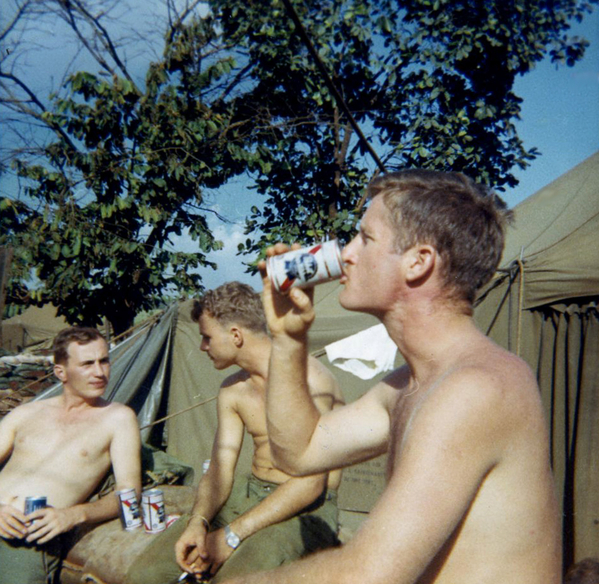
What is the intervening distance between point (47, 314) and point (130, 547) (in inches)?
955

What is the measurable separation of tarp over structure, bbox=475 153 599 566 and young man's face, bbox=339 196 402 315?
263 cm

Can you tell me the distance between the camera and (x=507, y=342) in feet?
13.5

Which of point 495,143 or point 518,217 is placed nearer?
point 518,217

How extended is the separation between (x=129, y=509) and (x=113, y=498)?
0.75ft

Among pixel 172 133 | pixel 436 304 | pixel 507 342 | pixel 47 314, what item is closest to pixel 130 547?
pixel 436 304

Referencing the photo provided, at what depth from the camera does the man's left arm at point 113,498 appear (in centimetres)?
305

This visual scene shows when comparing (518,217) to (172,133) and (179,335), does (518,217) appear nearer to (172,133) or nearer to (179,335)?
(179,335)

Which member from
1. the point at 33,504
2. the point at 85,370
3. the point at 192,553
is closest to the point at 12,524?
the point at 33,504

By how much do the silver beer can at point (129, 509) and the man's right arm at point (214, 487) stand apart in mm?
402

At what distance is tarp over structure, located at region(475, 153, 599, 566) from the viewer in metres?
3.65

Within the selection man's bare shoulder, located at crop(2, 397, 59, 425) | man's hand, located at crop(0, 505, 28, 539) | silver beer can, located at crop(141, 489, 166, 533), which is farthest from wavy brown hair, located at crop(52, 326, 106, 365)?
silver beer can, located at crop(141, 489, 166, 533)

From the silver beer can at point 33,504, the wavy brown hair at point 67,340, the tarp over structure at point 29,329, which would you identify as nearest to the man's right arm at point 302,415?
the silver beer can at point 33,504

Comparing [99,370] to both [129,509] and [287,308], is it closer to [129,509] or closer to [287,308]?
[129,509]

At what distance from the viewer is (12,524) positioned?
301 cm
